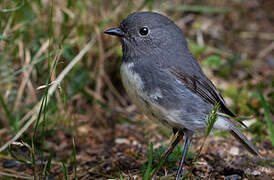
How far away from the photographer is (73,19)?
15.9ft

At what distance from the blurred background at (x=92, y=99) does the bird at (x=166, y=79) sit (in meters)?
0.38

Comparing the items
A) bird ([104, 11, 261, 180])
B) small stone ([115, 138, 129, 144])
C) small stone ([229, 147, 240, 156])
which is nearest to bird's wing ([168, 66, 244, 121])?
bird ([104, 11, 261, 180])

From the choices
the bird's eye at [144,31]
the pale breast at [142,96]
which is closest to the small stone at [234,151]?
the pale breast at [142,96]

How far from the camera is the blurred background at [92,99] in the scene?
11.9 feet

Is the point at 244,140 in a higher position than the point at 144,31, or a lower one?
lower

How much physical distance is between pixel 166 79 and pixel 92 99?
5.32 feet

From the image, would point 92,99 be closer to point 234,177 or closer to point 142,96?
point 142,96

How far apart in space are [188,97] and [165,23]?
0.70 m

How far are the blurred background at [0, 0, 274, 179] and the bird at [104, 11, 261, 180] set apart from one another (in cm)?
38

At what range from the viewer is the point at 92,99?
4.64 meters

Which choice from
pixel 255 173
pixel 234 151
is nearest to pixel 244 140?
pixel 255 173

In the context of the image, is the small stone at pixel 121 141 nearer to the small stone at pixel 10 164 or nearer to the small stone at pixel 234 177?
the small stone at pixel 10 164

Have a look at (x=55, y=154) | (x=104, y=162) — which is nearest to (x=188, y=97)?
(x=104, y=162)

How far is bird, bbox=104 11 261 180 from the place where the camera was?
10.4 feet
